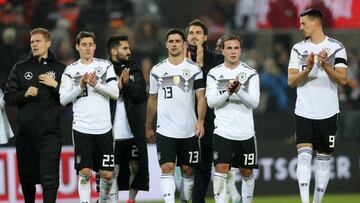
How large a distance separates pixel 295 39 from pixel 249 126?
21.9 ft

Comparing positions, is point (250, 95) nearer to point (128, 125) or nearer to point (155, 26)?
point (128, 125)

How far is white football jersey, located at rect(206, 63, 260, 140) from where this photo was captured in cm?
1462

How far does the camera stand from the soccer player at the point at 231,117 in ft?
48.0

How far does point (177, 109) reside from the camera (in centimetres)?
1491

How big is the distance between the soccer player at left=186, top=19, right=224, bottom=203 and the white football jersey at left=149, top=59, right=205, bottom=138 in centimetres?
52

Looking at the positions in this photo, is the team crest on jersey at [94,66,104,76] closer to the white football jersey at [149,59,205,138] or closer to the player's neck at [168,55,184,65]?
the white football jersey at [149,59,205,138]

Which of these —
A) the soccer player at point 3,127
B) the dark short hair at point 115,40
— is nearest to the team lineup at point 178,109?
the dark short hair at point 115,40

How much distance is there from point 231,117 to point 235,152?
438 millimetres

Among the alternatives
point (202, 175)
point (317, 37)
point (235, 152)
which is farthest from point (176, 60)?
point (317, 37)

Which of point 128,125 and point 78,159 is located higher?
point 128,125

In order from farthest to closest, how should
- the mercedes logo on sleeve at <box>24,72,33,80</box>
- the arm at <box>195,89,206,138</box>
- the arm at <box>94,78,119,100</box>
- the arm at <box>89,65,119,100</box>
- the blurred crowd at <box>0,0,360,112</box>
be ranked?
the blurred crowd at <box>0,0,360,112</box> → the mercedes logo on sleeve at <box>24,72,33,80</box> → the arm at <box>195,89,206,138</box> → the arm at <box>94,78,119,100</box> → the arm at <box>89,65,119,100</box>

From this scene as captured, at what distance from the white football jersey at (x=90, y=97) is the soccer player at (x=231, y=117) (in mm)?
1253

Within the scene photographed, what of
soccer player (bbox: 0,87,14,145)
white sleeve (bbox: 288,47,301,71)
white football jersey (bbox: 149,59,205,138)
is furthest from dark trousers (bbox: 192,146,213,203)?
soccer player (bbox: 0,87,14,145)

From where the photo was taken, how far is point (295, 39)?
69.3ft
